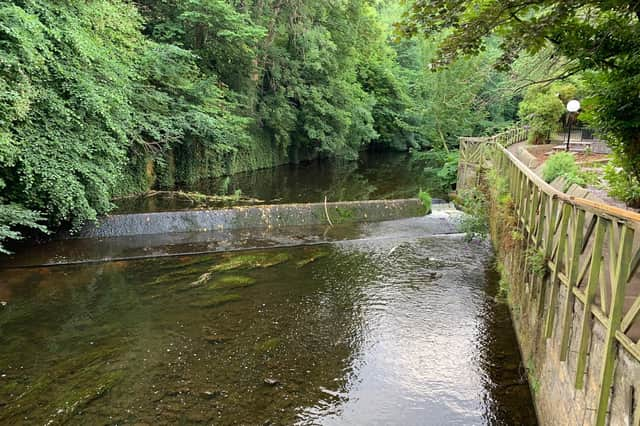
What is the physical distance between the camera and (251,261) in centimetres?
1119

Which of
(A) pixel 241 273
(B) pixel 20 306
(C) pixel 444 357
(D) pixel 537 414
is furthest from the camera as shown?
(A) pixel 241 273

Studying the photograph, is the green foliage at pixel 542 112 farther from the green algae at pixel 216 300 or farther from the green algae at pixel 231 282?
the green algae at pixel 216 300

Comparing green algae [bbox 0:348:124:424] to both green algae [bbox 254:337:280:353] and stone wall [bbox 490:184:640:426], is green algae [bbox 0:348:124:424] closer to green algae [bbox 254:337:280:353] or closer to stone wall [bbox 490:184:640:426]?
green algae [bbox 254:337:280:353]

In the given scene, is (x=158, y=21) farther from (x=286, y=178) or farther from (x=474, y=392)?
(x=474, y=392)

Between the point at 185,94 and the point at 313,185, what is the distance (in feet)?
22.9

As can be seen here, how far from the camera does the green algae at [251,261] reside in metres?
10.7

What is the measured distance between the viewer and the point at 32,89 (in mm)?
8812

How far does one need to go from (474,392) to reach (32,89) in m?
9.23

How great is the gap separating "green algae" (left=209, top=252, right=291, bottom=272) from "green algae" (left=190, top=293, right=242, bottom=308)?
1.55 metres

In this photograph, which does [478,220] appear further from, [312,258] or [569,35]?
[569,35]

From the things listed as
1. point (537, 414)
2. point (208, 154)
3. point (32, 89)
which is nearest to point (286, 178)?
point (208, 154)

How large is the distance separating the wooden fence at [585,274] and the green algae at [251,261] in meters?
5.94

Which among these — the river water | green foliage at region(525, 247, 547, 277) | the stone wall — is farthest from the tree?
the river water

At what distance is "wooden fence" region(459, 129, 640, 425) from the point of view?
Answer: 316 cm
